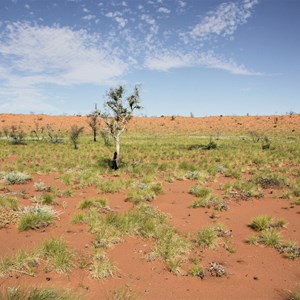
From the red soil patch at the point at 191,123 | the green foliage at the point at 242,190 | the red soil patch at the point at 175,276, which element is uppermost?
the red soil patch at the point at 191,123

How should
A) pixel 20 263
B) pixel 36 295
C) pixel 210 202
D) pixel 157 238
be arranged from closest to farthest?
1. pixel 36 295
2. pixel 20 263
3. pixel 157 238
4. pixel 210 202

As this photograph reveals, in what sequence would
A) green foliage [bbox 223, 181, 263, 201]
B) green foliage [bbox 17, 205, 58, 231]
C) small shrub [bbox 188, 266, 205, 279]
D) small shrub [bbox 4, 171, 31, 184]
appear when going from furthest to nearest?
1. small shrub [bbox 4, 171, 31, 184]
2. green foliage [bbox 223, 181, 263, 201]
3. green foliage [bbox 17, 205, 58, 231]
4. small shrub [bbox 188, 266, 205, 279]

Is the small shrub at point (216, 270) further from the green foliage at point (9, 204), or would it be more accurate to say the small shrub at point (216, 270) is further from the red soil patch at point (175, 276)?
the green foliage at point (9, 204)

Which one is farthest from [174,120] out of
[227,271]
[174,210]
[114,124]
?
[227,271]

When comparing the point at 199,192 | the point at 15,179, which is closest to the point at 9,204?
the point at 15,179

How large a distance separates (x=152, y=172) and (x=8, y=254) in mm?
13981

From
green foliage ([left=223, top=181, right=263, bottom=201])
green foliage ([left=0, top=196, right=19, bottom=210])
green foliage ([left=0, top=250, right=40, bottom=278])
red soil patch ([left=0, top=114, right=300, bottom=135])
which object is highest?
red soil patch ([left=0, top=114, right=300, bottom=135])

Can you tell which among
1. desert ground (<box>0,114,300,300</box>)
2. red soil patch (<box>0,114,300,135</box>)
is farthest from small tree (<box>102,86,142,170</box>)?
red soil patch (<box>0,114,300,135</box>)

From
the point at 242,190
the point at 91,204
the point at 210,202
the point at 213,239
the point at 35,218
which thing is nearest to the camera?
the point at 213,239

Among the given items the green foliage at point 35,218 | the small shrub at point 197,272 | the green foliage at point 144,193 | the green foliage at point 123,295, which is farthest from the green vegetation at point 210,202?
the green foliage at point 123,295

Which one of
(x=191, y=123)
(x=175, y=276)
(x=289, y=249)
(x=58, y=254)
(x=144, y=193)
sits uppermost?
(x=191, y=123)

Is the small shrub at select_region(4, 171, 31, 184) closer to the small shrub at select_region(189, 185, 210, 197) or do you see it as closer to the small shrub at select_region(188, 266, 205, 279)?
the small shrub at select_region(189, 185, 210, 197)

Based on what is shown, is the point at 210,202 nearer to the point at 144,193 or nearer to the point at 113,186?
the point at 144,193

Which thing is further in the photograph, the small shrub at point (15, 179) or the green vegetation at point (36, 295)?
the small shrub at point (15, 179)
